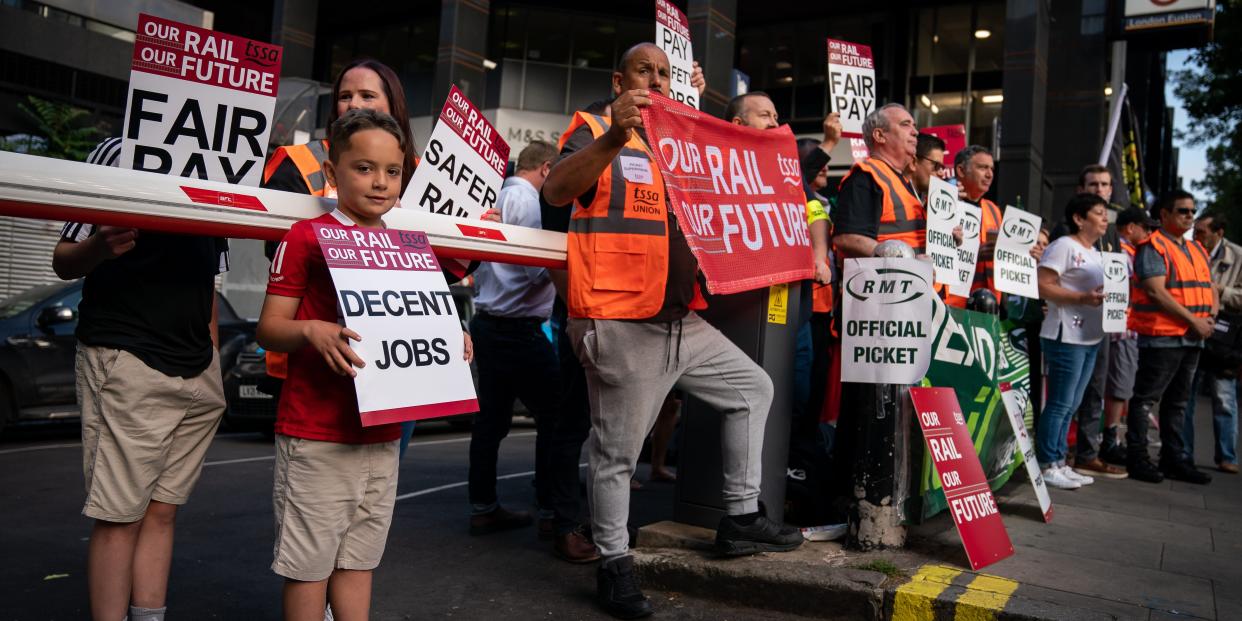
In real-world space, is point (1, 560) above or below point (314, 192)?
below

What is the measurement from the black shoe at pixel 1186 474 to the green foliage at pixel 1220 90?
73.1 feet

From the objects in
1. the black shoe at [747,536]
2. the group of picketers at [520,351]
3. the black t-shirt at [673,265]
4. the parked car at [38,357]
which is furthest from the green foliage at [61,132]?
the black shoe at [747,536]

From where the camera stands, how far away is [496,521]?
507cm

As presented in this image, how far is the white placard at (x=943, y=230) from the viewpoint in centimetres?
484

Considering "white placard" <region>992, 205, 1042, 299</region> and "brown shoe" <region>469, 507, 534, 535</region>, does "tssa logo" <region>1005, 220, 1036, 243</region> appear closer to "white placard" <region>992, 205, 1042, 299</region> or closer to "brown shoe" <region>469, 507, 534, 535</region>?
"white placard" <region>992, 205, 1042, 299</region>

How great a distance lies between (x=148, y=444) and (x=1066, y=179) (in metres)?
16.6

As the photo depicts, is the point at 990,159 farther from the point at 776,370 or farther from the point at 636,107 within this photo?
the point at 636,107

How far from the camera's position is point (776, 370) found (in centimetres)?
431

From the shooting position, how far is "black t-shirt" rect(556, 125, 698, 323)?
368cm

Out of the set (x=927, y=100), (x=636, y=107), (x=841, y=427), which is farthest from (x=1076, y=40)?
(x=636, y=107)

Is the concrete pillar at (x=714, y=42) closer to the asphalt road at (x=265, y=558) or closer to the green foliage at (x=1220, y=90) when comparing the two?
the asphalt road at (x=265, y=558)

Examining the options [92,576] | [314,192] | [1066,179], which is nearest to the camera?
[92,576]

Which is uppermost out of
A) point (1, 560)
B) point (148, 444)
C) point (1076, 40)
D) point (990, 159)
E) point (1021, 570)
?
point (1076, 40)

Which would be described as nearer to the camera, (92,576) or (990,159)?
(92,576)
